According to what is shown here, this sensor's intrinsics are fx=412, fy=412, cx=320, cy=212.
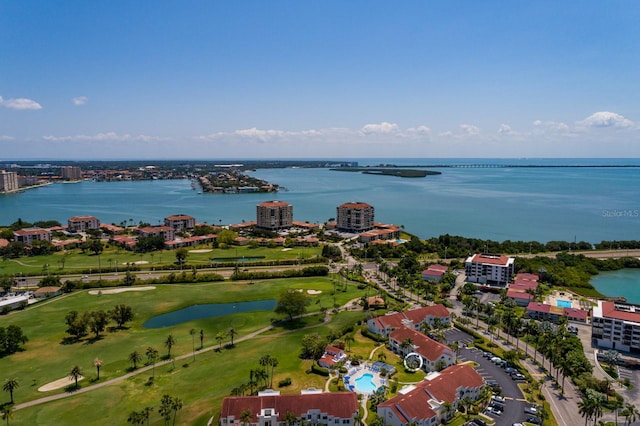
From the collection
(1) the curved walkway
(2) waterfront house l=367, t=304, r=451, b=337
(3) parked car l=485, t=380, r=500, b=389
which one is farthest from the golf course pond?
(3) parked car l=485, t=380, r=500, b=389

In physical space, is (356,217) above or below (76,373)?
above

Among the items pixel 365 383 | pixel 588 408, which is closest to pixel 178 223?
pixel 365 383

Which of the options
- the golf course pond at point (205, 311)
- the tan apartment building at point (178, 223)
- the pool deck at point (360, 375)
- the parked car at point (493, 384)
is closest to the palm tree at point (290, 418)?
the pool deck at point (360, 375)

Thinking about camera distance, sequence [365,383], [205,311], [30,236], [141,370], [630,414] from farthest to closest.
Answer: [30,236], [205,311], [141,370], [365,383], [630,414]

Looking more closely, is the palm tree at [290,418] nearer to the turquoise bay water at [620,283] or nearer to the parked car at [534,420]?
Result: the parked car at [534,420]

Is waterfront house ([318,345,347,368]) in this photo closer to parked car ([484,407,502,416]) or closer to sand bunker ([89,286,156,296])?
parked car ([484,407,502,416])

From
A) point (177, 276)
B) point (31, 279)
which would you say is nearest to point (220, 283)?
point (177, 276)

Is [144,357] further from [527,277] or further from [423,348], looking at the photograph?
[527,277]
